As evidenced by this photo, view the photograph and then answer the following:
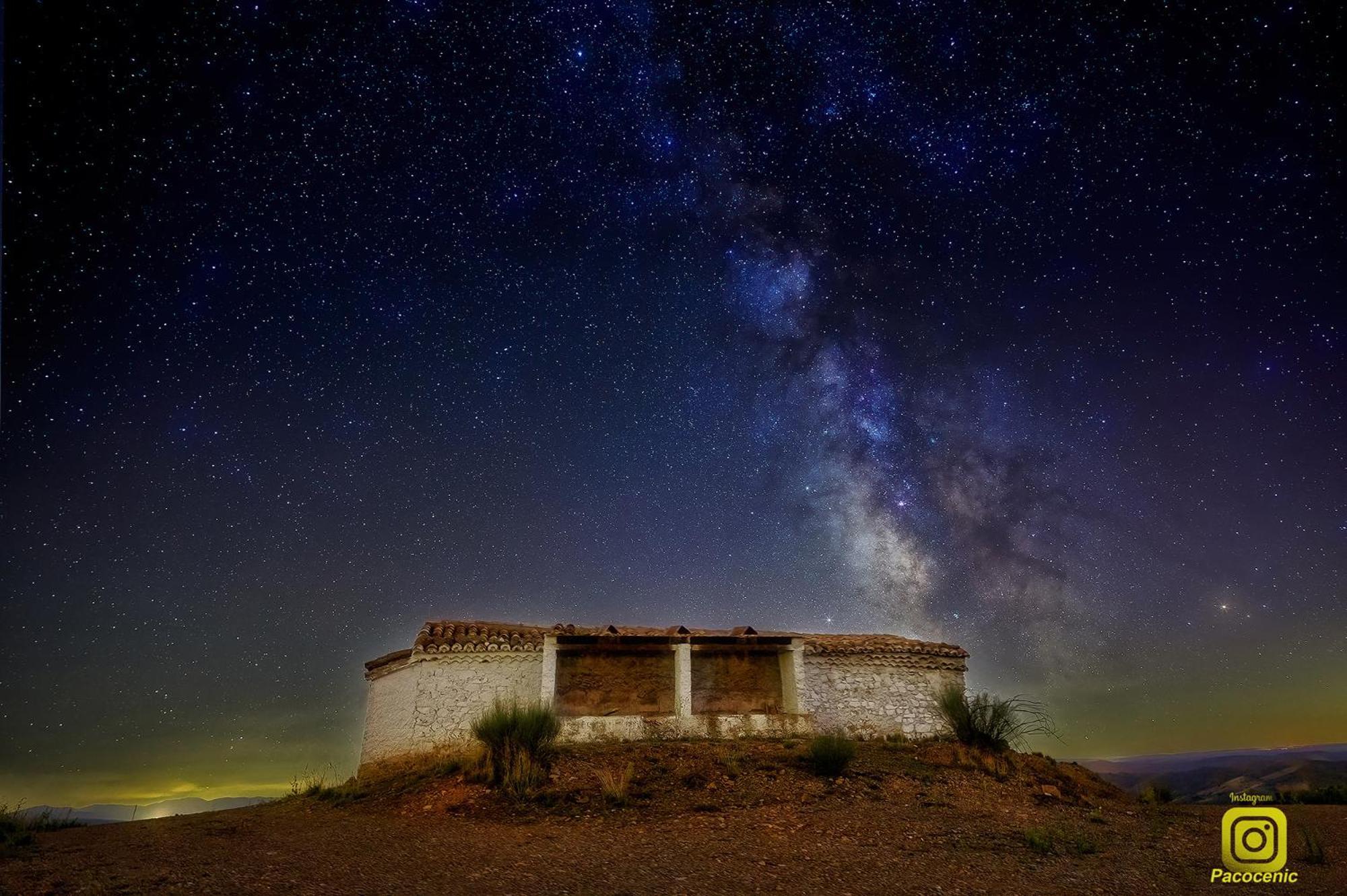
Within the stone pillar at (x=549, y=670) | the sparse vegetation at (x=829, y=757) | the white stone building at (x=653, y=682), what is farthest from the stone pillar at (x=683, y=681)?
the sparse vegetation at (x=829, y=757)

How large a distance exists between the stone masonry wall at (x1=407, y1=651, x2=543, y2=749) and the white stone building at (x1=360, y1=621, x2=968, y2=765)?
0.03 meters

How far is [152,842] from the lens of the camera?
9.65 meters

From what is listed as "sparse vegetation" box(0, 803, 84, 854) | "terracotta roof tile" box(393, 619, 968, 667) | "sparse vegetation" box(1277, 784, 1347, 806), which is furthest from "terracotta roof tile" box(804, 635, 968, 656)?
"sparse vegetation" box(0, 803, 84, 854)

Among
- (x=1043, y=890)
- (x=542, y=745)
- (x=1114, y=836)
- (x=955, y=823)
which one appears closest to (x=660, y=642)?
(x=542, y=745)

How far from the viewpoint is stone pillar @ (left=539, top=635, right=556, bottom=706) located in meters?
17.7

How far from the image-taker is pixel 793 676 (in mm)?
19859

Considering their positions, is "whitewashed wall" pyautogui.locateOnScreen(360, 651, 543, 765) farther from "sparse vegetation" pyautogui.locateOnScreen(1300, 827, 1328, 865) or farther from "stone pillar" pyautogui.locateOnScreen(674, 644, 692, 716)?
"sparse vegetation" pyautogui.locateOnScreen(1300, 827, 1328, 865)

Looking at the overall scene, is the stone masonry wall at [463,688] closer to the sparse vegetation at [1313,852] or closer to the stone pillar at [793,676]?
the stone pillar at [793,676]

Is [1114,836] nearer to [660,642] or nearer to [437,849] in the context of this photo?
[437,849]

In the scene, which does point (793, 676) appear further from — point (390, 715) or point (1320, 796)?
point (1320, 796)

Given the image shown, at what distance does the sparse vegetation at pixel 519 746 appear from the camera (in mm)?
11930

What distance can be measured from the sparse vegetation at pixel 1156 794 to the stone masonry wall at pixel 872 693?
647cm

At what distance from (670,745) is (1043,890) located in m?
9.30

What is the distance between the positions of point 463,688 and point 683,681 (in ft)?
19.5
